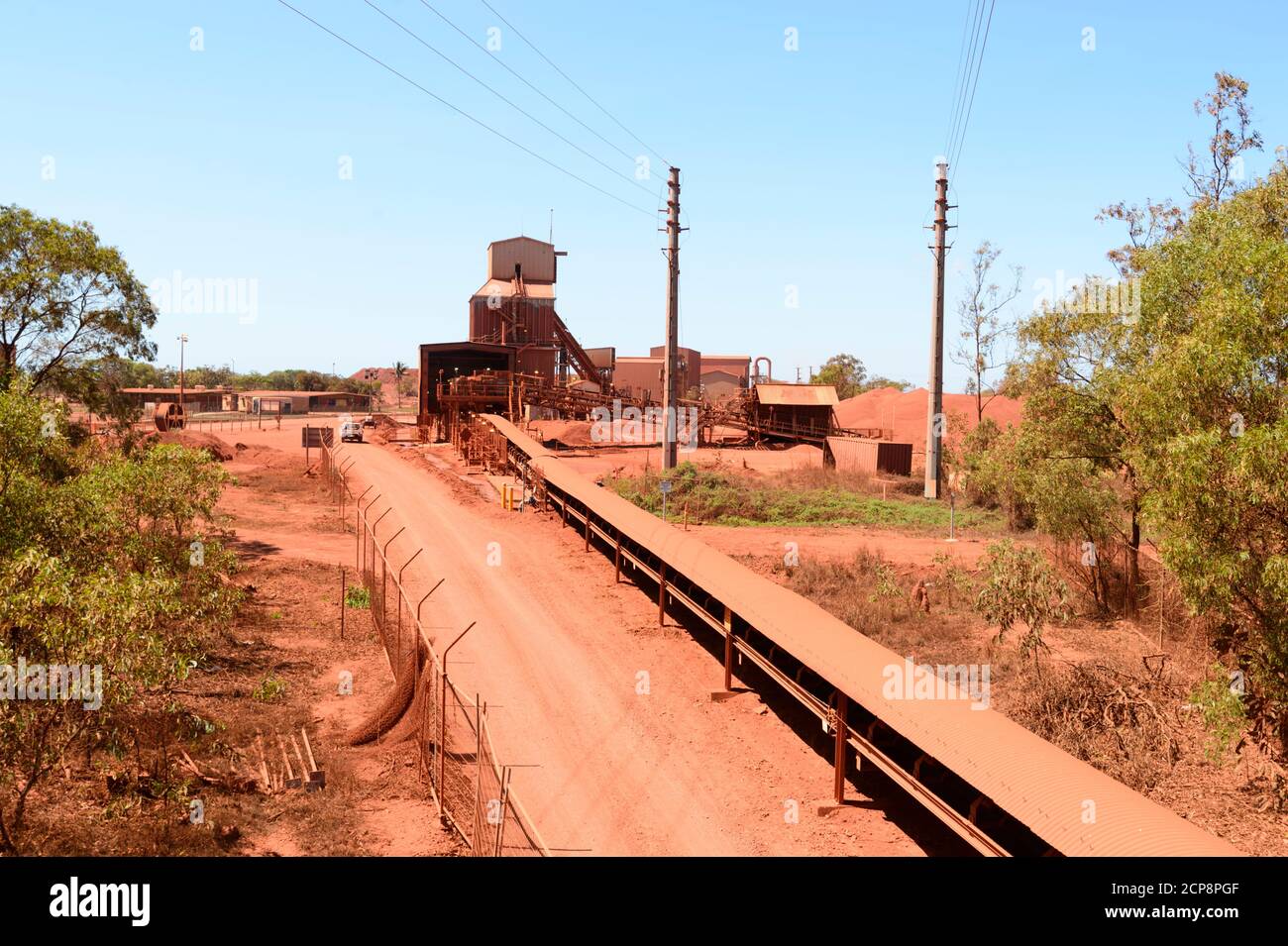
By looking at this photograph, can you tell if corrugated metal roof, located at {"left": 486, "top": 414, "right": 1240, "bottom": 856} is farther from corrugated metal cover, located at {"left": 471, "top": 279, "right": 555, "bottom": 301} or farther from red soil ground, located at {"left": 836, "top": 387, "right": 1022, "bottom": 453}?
corrugated metal cover, located at {"left": 471, "top": 279, "right": 555, "bottom": 301}

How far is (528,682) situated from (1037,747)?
1076cm

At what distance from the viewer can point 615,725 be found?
17453mm

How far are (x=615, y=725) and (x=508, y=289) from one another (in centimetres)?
6314

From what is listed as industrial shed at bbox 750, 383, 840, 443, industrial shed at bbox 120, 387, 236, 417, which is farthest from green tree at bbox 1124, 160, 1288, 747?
industrial shed at bbox 120, 387, 236, 417

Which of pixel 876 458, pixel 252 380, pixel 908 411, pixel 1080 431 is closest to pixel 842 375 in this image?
pixel 908 411

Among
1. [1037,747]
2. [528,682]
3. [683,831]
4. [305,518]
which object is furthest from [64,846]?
[305,518]

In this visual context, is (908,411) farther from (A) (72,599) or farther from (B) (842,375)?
(A) (72,599)

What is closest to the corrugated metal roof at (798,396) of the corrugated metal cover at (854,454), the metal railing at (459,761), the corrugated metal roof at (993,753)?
the corrugated metal cover at (854,454)

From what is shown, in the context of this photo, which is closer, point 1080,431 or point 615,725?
Result: point 615,725

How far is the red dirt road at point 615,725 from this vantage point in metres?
13.6

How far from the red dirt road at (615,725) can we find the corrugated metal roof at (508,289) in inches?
1884

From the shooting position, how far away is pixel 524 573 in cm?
2839

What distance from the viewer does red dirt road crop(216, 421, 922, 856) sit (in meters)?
13.6

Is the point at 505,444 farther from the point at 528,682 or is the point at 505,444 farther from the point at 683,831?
the point at 683,831
